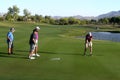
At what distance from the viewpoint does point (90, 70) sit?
63.5ft

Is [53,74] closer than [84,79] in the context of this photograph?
No

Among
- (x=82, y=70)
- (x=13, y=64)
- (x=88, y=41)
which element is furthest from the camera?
(x=88, y=41)

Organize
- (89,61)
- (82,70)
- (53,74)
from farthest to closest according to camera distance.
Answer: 1. (89,61)
2. (82,70)
3. (53,74)

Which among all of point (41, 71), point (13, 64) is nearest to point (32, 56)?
point (13, 64)

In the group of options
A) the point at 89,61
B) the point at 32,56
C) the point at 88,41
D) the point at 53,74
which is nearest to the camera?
the point at 53,74

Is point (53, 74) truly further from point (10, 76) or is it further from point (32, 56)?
point (32, 56)

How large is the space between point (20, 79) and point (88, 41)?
1099 cm

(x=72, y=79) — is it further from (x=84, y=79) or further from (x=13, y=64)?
(x=13, y=64)

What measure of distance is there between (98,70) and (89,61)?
3.49m

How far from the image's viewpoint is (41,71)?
18828mm

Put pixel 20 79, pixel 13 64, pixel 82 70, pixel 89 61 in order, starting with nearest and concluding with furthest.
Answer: pixel 20 79
pixel 82 70
pixel 13 64
pixel 89 61

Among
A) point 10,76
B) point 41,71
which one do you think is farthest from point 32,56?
point 10,76

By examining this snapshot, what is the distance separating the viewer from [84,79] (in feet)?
55.4

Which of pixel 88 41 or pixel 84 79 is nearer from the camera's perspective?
pixel 84 79
